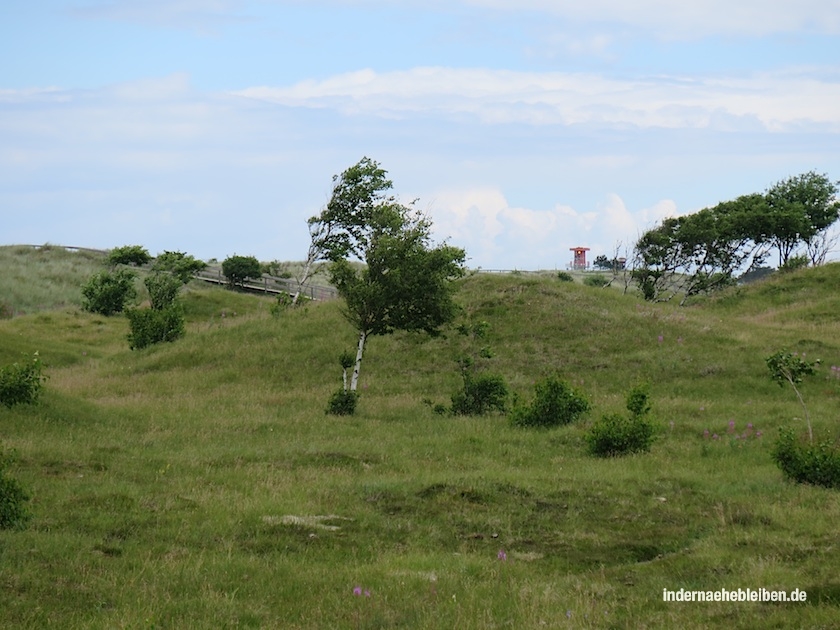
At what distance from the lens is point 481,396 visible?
26.9 metres

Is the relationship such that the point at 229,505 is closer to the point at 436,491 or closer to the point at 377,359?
the point at 436,491

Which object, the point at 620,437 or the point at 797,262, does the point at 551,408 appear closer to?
the point at 620,437

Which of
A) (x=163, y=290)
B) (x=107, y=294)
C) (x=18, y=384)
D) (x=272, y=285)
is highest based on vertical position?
(x=272, y=285)

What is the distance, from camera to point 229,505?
14.1m

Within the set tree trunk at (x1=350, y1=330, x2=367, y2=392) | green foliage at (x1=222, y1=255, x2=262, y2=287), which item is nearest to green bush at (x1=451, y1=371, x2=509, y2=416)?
tree trunk at (x1=350, y1=330, x2=367, y2=392)

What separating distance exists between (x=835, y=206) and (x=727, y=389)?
50.3m

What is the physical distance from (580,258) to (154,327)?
83.7 metres

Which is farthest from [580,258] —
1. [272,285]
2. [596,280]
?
[272,285]

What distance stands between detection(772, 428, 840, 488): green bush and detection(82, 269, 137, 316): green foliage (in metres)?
51.9

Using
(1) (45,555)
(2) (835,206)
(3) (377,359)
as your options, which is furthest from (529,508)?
(2) (835,206)

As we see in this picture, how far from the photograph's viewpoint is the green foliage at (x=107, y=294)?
60281 mm

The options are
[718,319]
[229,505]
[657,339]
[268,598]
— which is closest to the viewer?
[268,598]

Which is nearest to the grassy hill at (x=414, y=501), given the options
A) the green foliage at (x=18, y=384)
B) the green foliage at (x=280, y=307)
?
the green foliage at (x=18, y=384)

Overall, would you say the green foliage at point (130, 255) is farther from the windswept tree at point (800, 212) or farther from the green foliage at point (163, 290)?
the windswept tree at point (800, 212)
